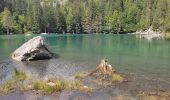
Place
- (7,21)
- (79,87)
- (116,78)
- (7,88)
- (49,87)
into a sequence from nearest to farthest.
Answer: (49,87) → (7,88) → (79,87) → (116,78) → (7,21)

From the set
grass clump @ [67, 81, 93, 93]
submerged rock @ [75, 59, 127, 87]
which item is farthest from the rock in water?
grass clump @ [67, 81, 93, 93]

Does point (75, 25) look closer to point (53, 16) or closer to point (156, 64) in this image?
point (53, 16)

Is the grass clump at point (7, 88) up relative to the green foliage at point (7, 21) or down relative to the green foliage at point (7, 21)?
down

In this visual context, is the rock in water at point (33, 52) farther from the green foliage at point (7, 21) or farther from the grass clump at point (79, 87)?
the green foliage at point (7, 21)

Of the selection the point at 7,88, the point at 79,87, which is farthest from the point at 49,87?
the point at 7,88

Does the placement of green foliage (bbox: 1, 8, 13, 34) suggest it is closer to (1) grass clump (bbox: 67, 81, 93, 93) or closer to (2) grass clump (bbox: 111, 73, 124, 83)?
(2) grass clump (bbox: 111, 73, 124, 83)

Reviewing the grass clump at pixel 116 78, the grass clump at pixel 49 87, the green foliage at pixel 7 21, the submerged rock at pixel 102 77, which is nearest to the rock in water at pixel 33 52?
the submerged rock at pixel 102 77

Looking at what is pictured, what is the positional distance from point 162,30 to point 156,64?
323ft

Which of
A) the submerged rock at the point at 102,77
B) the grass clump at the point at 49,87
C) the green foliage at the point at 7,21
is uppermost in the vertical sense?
the green foliage at the point at 7,21

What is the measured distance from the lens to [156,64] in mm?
49062

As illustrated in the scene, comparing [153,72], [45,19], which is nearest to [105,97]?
[153,72]

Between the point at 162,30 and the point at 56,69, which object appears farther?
the point at 162,30

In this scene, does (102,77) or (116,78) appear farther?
(102,77)

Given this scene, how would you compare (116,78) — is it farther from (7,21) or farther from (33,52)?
(7,21)
